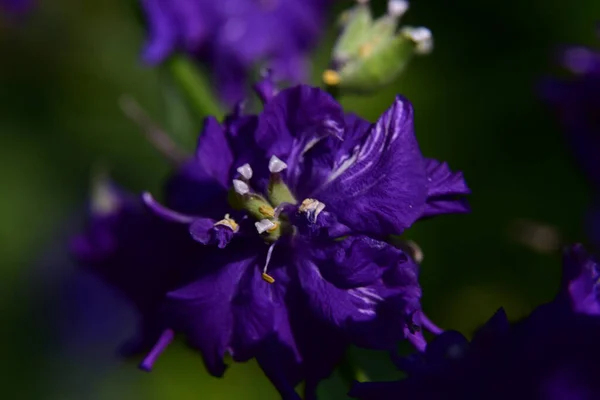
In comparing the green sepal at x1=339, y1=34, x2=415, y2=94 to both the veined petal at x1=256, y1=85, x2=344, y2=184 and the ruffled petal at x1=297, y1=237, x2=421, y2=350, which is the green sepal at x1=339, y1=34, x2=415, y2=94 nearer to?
the veined petal at x1=256, y1=85, x2=344, y2=184

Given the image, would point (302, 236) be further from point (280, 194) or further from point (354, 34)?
point (354, 34)

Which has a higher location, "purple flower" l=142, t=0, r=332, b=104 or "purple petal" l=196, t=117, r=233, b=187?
"purple petal" l=196, t=117, r=233, b=187

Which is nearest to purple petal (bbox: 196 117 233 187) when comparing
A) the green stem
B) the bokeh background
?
the green stem

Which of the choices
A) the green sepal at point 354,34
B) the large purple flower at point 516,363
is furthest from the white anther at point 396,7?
the large purple flower at point 516,363

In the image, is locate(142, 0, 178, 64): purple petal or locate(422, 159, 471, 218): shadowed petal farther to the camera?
locate(142, 0, 178, 64): purple petal

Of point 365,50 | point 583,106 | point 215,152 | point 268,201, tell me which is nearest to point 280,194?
point 268,201

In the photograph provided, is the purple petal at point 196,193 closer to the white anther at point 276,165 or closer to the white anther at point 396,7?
the white anther at point 276,165
